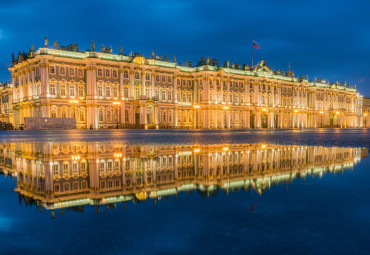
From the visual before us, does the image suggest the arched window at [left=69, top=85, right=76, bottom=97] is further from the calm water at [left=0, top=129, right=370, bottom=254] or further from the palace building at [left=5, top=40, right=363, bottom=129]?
the calm water at [left=0, top=129, right=370, bottom=254]

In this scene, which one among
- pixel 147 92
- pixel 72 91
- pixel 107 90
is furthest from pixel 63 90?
pixel 147 92

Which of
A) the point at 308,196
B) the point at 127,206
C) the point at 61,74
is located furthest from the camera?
the point at 61,74

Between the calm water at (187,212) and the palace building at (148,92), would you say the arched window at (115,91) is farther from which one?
the calm water at (187,212)

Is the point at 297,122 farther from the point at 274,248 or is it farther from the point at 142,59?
the point at 274,248

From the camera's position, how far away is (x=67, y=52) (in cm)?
4759

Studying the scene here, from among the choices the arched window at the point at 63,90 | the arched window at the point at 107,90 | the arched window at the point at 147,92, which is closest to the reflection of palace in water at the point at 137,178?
the arched window at the point at 63,90

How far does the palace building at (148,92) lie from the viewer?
4769 cm

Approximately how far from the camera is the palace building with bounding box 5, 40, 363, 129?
156 ft

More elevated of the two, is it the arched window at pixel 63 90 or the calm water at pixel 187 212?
the arched window at pixel 63 90

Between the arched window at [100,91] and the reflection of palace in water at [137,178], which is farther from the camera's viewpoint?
the arched window at [100,91]

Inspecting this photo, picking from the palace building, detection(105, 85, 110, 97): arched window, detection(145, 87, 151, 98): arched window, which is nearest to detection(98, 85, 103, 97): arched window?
the palace building

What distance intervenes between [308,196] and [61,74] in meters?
49.3

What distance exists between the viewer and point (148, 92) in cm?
5447

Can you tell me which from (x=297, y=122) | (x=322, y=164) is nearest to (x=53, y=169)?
(x=322, y=164)
